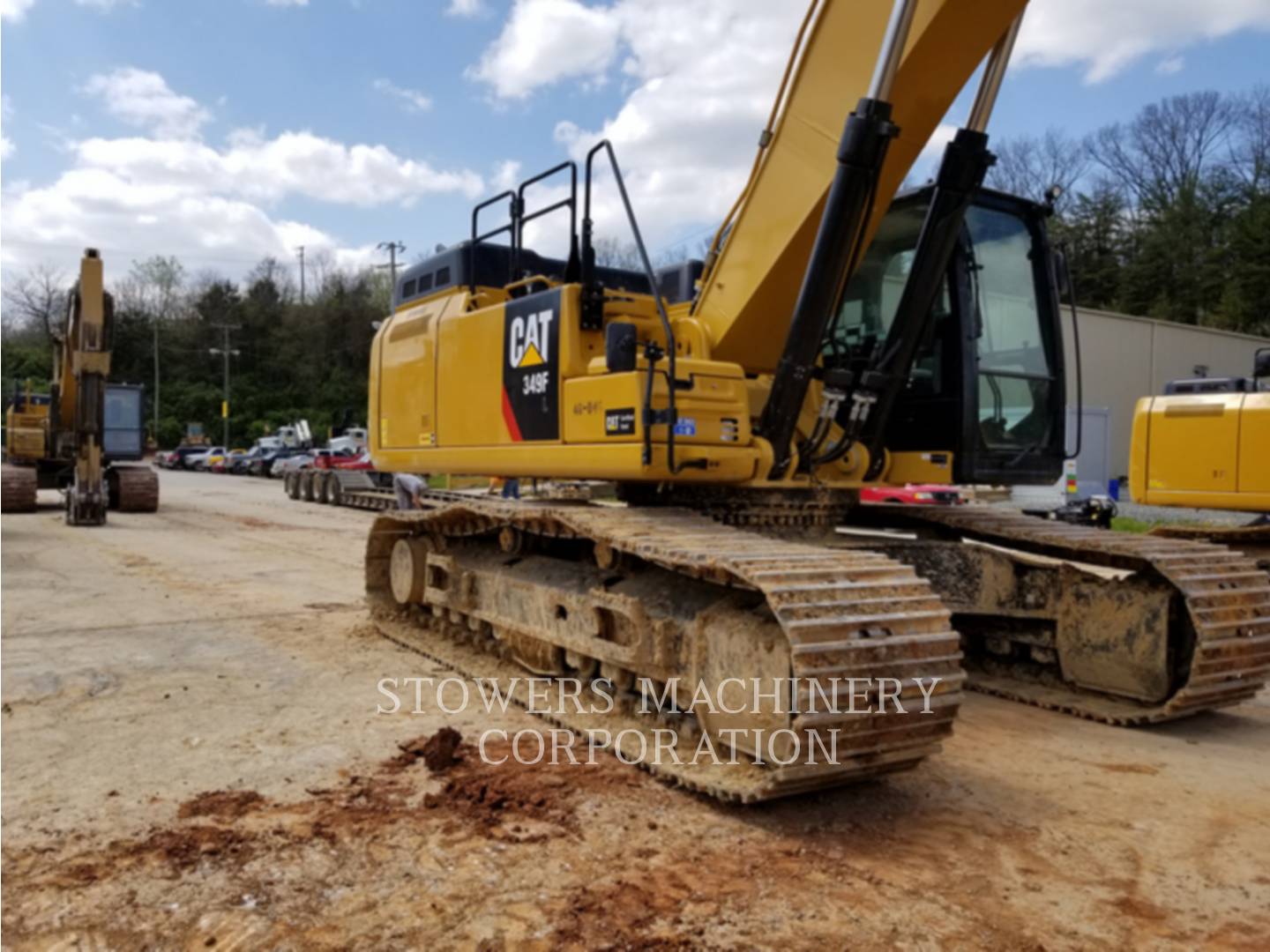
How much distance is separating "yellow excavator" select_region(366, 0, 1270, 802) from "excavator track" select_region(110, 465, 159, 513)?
1621 cm

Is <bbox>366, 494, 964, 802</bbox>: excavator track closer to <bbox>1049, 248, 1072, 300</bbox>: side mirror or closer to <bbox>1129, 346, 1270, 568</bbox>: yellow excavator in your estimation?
<bbox>1049, 248, 1072, 300</bbox>: side mirror

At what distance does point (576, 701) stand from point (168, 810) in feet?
6.96

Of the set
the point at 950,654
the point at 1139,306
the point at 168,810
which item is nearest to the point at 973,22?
the point at 950,654

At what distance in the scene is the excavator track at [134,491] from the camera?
20.8 meters

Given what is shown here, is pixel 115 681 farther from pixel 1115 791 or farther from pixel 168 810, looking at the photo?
pixel 1115 791

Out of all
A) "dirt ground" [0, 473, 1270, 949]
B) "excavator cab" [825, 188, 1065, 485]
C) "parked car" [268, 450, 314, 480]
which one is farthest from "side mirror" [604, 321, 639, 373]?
"parked car" [268, 450, 314, 480]

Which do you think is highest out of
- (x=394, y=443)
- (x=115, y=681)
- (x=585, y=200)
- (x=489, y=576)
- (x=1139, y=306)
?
(x=1139, y=306)

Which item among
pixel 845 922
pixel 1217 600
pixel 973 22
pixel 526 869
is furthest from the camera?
pixel 1217 600

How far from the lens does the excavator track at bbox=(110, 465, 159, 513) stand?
68.3 feet

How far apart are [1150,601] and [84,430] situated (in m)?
17.2

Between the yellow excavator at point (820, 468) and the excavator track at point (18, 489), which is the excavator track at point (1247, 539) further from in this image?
the excavator track at point (18, 489)

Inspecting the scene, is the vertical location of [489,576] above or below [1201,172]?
below

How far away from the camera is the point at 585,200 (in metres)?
5.85

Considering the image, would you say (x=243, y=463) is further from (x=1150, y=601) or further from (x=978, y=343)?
(x=1150, y=601)
